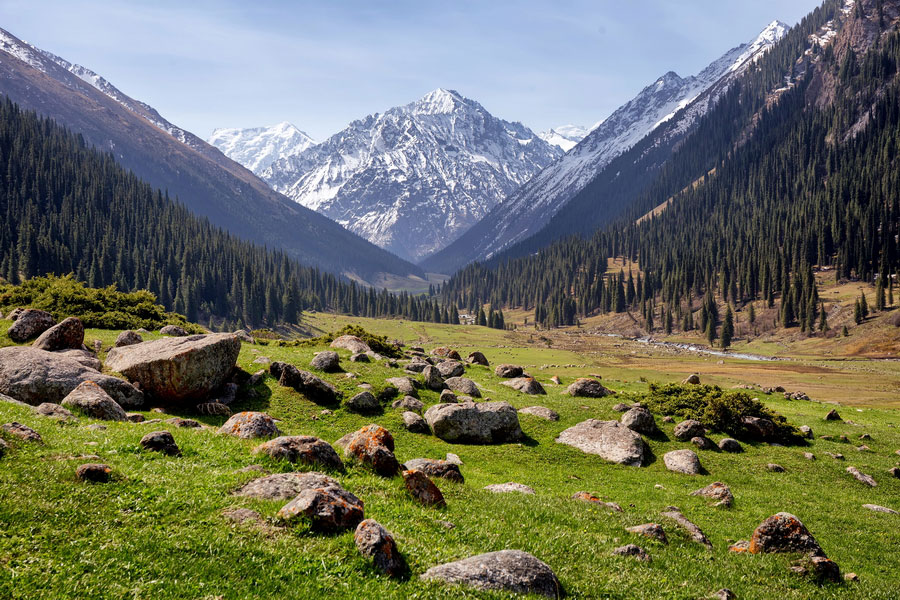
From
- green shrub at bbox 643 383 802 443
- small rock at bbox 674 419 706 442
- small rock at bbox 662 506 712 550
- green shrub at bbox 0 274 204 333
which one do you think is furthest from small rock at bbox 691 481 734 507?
green shrub at bbox 0 274 204 333

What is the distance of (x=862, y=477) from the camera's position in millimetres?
26234

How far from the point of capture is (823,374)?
77.9 meters

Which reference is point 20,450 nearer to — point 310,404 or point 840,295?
point 310,404

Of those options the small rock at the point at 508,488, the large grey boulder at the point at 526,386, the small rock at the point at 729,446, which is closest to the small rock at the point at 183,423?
the small rock at the point at 508,488

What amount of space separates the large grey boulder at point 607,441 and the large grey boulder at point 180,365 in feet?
66.1

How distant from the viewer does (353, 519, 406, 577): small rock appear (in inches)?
387

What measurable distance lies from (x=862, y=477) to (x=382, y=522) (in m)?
28.9

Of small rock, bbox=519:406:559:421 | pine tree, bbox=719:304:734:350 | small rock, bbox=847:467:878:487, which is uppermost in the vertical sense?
small rock, bbox=519:406:559:421

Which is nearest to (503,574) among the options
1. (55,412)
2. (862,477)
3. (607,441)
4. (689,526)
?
(689,526)

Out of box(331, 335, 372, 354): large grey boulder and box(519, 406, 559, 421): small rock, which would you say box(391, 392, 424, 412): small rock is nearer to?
box(519, 406, 559, 421): small rock

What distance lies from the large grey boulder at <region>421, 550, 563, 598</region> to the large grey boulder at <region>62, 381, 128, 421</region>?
16.4 m

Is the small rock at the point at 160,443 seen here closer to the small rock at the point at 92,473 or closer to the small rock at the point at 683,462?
the small rock at the point at 92,473

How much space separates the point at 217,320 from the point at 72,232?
204 feet

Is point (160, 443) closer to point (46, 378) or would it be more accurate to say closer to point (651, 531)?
point (46, 378)
